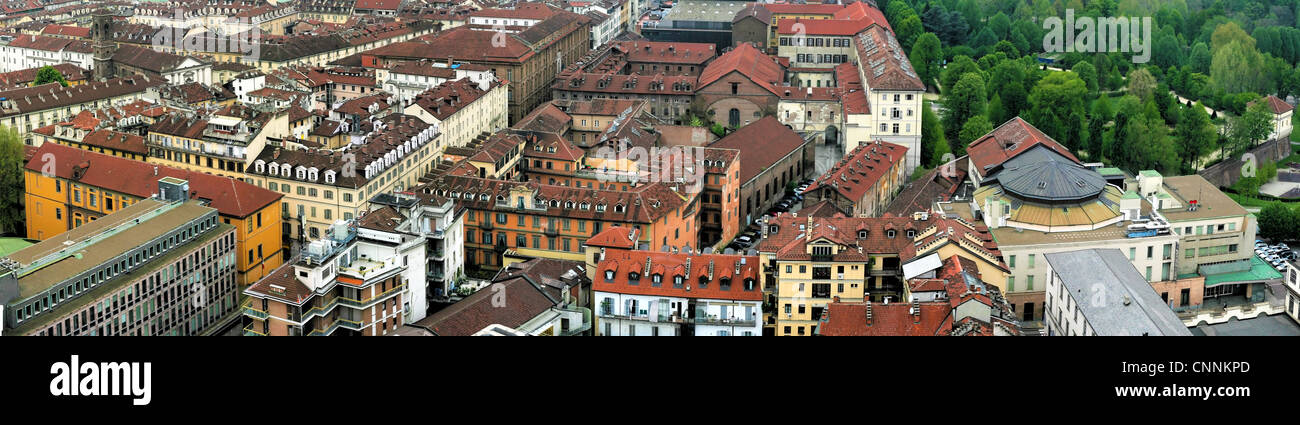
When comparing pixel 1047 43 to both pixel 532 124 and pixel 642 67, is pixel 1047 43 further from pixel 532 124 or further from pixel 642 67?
pixel 532 124

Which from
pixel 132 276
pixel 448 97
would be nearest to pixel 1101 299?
pixel 132 276

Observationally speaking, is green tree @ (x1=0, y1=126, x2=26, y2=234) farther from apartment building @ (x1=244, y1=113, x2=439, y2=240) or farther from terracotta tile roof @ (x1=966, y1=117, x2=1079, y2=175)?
terracotta tile roof @ (x1=966, y1=117, x2=1079, y2=175)

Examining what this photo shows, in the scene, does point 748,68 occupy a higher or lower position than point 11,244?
higher

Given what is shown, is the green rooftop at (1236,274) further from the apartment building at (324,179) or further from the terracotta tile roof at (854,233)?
the apartment building at (324,179)

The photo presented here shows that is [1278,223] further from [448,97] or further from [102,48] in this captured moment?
[102,48]

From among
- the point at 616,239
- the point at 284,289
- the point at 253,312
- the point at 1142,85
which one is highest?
the point at 1142,85

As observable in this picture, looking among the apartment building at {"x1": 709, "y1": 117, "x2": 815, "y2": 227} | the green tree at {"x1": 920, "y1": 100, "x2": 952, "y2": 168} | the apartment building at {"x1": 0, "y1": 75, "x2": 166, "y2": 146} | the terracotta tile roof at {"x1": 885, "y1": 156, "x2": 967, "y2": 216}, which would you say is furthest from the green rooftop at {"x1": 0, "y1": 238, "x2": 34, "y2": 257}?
the green tree at {"x1": 920, "y1": 100, "x2": 952, "y2": 168}

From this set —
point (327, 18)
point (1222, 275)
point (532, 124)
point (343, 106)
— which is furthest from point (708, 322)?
point (327, 18)
